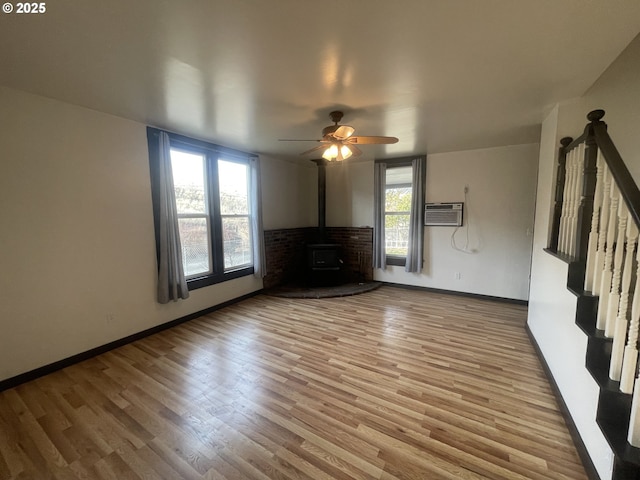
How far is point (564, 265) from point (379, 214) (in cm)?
309

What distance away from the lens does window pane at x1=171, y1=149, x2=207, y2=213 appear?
333cm

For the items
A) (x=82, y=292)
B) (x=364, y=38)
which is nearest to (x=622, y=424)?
(x=364, y=38)

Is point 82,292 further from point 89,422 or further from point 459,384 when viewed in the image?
point 459,384

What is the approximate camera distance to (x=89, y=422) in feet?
5.70

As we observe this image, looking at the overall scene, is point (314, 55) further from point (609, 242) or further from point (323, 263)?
point (323, 263)

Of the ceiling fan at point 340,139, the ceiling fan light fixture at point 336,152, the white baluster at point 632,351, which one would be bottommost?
the white baluster at point 632,351

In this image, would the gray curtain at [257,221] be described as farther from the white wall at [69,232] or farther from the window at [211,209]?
the white wall at [69,232]

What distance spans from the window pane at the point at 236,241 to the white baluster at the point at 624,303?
4.04 m

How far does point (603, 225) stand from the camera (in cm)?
137

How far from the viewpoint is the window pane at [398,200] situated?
4734 millimetres

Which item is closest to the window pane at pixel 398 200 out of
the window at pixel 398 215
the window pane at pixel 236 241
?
the window at pixel 398 215

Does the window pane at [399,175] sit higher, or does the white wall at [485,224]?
the window pane at [399,175]

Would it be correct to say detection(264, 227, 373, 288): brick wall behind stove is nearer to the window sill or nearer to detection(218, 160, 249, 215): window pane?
the window sill

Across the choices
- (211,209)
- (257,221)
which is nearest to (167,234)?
(211,209)
